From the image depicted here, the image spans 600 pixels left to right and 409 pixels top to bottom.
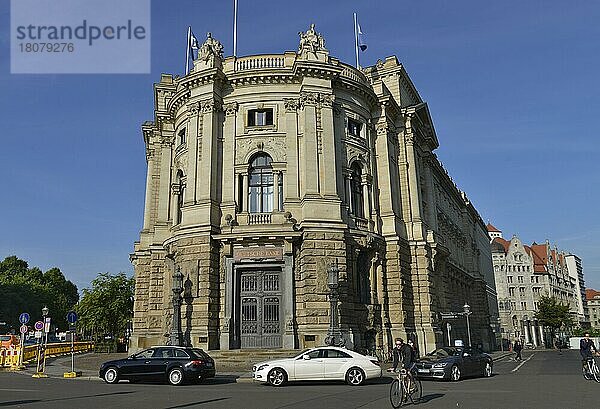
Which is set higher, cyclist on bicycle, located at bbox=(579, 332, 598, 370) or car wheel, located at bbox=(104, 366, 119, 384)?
cyclist on bicycle, located at bbox=(579, 332, 598, 370)

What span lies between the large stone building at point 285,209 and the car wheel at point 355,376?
33.2ft

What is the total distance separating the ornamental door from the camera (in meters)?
31.2

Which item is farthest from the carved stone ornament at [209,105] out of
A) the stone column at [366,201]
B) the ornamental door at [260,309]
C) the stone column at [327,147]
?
the stone column at [366,201]

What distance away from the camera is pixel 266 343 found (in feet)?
102

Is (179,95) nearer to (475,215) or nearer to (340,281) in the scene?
(340,281)

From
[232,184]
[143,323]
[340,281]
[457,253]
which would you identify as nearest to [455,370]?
[340,281]

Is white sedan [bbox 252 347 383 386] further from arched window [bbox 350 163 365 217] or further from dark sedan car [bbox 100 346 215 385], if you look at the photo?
arched window [bbox 350 163 365 217]

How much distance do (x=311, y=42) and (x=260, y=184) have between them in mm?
10407

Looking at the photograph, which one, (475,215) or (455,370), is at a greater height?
(475,215)

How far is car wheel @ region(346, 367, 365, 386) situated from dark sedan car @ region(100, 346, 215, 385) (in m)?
5.83

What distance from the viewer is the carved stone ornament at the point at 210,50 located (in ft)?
117

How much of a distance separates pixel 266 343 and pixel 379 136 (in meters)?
17.4

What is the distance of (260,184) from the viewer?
34.1m

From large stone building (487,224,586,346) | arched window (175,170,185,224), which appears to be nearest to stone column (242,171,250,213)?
arched window (175,170,185,224)
